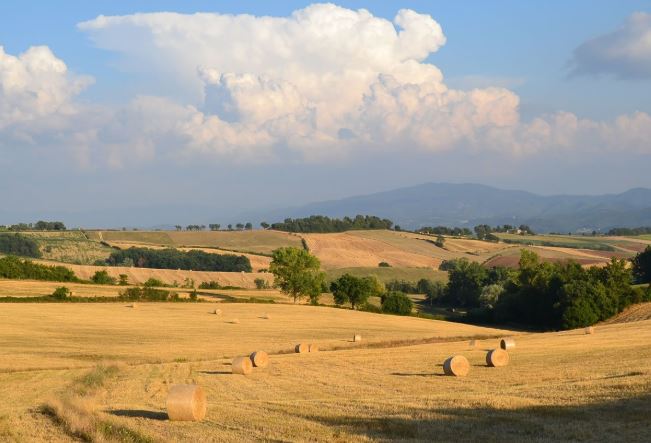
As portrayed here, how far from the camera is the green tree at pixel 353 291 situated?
276ft

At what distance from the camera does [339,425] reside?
16625 mm

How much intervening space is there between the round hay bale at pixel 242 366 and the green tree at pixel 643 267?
75.1 meters

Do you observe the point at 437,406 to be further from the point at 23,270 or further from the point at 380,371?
the point at 23,270

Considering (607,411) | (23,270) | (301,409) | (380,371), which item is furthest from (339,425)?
(23,270)

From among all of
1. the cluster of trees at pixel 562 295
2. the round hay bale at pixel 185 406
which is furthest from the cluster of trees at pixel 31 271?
the round hay bale at pixel 185 406

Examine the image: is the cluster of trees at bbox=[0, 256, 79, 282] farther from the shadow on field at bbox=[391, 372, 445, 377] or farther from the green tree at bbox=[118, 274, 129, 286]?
the shadow on field at bbox=[391, 372, 445, 377]

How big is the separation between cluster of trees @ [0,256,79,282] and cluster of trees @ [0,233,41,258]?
34576mm

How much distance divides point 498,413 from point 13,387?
696 inches

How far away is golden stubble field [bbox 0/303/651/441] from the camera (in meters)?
16.0

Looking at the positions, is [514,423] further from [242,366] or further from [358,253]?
[358,253]

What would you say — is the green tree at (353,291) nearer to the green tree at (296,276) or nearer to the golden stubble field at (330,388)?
the green tree at (296,276)

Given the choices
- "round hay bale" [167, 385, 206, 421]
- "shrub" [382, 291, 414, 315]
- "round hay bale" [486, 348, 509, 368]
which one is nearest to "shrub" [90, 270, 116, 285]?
"shrub" [382, 291, 414, 315]

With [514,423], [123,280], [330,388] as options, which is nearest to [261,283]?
[123,280]

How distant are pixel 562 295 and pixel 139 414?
57.9 metres
